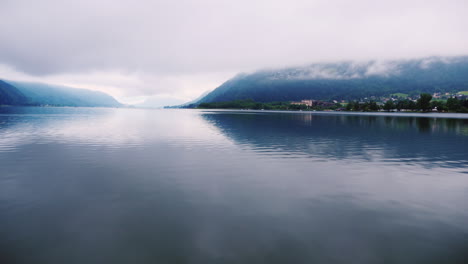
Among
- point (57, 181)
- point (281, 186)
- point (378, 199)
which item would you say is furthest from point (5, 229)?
point (378, 199)

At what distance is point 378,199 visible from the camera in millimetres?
16906

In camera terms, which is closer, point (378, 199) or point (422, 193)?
point (378, 199)

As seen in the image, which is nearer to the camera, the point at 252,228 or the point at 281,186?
the point at 252,228

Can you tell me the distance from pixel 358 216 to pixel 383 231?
5.60ft

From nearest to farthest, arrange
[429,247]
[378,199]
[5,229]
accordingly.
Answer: [429,247] → [5,229] → [378,199]

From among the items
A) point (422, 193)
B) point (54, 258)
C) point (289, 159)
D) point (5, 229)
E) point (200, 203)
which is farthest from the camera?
point (289, 159)

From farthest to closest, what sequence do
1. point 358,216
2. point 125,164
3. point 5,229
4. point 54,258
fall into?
1. point 125,164
2. point 358,216
3. point 5,229
4. point 54,258

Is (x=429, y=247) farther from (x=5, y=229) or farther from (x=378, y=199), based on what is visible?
(x=5, y=229)

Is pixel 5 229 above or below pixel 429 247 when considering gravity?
above

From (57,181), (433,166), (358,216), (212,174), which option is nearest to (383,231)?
(358,216)

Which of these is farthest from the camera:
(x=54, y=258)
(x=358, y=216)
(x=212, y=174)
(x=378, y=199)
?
(x=212, y=174)

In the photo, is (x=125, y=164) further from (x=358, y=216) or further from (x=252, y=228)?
(x=358, y=216)

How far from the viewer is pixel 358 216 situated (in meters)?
14.0

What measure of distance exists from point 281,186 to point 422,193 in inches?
385
